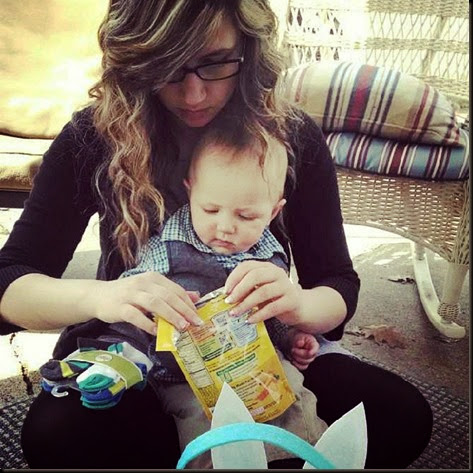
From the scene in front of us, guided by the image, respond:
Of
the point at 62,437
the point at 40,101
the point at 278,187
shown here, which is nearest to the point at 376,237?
the point at 40,101

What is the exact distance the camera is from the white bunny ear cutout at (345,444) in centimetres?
50

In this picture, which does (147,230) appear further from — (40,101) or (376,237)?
(376,237)

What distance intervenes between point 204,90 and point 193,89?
0.01 meters

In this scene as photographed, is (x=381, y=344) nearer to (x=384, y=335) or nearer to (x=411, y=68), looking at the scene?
(x=384, y=335)

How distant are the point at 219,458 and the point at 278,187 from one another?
0.30m

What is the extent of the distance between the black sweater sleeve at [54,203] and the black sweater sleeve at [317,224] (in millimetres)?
243

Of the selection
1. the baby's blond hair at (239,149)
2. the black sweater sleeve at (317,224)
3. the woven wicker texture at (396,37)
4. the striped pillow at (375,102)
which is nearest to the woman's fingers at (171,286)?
the baby's blond hair at (239,149)

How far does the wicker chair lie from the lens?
1255 millimetres

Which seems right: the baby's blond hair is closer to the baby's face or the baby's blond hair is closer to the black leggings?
the baby's face

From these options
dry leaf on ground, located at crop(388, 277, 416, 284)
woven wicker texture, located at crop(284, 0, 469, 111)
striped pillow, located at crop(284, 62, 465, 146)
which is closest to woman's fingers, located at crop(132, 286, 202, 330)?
striped pillow, located at crop(284, 62, 465, 146)

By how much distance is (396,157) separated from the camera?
1199 millimetres

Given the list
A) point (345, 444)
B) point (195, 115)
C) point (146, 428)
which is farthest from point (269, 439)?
point (195, 115)

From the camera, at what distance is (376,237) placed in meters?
1.80

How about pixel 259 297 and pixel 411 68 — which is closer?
pixel 259 297
